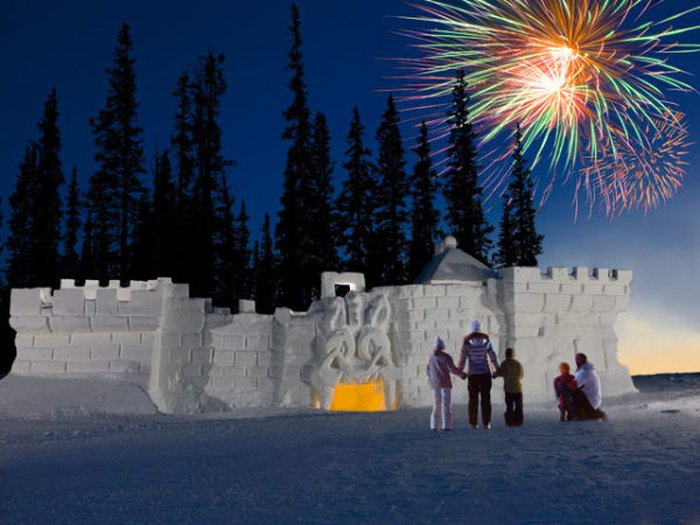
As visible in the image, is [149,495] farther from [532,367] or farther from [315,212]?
[315,212]

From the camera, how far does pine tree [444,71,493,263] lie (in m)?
31.8

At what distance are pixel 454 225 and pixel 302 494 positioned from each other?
26.7 metres

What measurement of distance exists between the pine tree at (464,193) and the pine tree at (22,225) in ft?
62.1

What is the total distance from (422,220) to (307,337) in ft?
56.4

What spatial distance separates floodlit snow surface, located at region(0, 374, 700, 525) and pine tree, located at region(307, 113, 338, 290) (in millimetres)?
15937

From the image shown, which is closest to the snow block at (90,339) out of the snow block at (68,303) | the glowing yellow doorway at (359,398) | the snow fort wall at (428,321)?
the snow block at (68,303)

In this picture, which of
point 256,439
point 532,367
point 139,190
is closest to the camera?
point 256,439

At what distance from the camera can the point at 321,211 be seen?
30703 millimetres

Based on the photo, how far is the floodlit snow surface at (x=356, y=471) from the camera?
563 cm

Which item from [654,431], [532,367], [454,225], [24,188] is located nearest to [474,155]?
[454,225]

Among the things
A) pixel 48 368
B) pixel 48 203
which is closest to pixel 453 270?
pixel 48 368

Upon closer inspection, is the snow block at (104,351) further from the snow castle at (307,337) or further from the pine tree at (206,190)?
the pine tree at (206,190)

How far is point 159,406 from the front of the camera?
15703 mm

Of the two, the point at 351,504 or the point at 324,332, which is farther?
the point at 324,332
